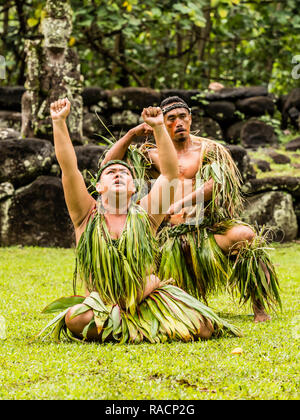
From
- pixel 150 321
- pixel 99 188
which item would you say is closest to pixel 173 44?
pixel 99 188

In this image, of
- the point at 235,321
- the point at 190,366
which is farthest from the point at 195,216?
the point at 190,366

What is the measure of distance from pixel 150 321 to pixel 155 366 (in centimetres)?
59

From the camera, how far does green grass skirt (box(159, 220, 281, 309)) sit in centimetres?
353

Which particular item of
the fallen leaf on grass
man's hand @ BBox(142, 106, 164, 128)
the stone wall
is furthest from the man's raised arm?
the stone wall

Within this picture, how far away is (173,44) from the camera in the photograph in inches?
486

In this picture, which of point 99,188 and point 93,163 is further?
point 93,163

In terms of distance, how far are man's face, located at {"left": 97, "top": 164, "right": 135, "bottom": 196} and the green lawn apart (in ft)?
2.55

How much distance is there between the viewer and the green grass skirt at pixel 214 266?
3.53 metres

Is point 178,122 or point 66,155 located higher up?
point 178,122

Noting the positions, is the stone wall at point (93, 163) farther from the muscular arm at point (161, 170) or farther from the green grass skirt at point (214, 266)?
the muscular arm at point (161, 170)

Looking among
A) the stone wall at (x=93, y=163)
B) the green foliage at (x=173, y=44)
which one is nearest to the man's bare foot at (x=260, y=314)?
the stone wall at (x=93, y=163)

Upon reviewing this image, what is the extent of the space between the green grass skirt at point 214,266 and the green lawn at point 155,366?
0.19 meters

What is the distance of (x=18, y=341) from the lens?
9.43 feet

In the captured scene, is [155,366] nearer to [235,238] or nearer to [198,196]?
[235,238]
